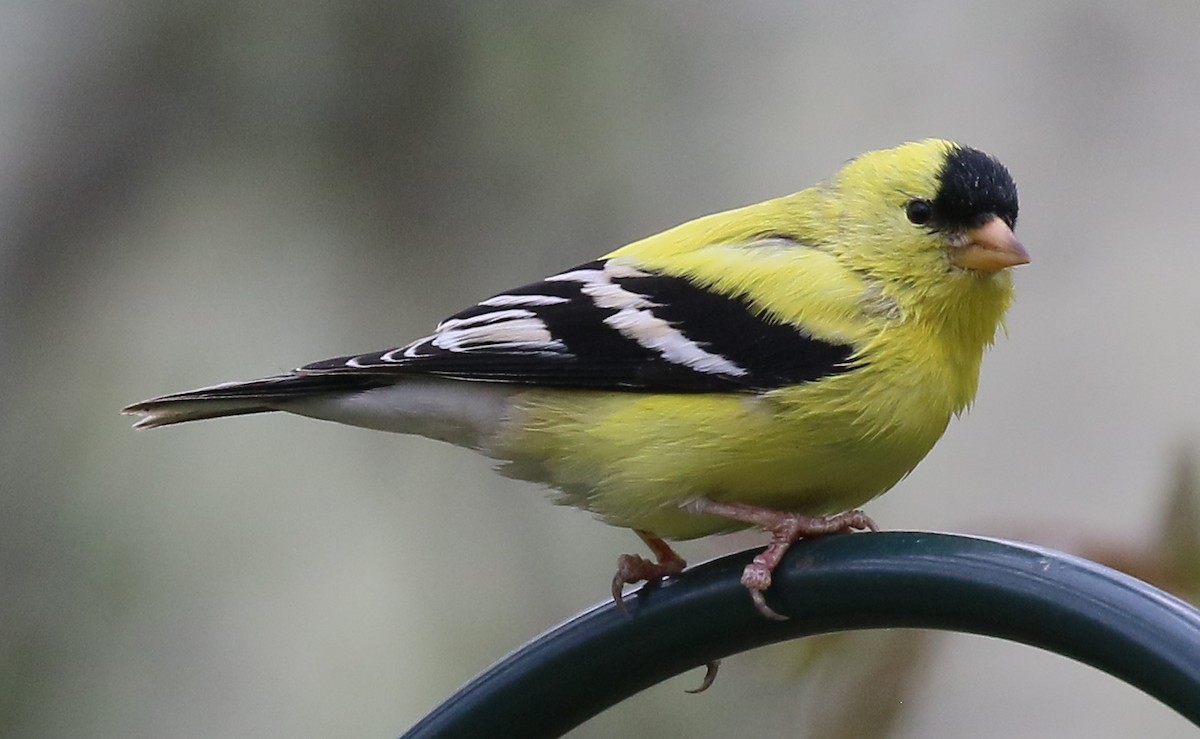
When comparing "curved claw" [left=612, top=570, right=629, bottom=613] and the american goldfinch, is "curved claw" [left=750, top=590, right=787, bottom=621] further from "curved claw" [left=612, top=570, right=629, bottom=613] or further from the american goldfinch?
the american goldfinch

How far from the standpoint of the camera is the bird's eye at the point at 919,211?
2.50 metres

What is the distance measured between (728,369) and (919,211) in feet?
1.65

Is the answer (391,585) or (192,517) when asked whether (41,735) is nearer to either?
(192,517)

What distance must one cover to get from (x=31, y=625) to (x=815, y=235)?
2.62 meters

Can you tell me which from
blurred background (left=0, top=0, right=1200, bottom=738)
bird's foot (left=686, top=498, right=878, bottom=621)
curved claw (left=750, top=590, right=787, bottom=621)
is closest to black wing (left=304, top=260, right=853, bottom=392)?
bird's foot (left=686, top=498, right=878, bottom=621)

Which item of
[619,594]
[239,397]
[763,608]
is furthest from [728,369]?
[239,397]

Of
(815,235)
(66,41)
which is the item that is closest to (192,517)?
(66,41)

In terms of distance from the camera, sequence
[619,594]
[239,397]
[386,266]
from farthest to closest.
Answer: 1. [386,266]
2. [239,397]
3. [619,594]

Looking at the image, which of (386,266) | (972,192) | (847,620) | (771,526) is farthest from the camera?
(386,266)

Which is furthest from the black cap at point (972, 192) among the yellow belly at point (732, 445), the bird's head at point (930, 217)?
the yellow belly at point (732, 445)

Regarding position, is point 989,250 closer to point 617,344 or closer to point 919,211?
point 919,211

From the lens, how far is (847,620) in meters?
1.74

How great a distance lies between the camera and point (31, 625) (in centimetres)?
407

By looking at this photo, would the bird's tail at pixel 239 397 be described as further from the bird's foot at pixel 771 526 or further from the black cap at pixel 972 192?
the black cap at pixel 972 192
